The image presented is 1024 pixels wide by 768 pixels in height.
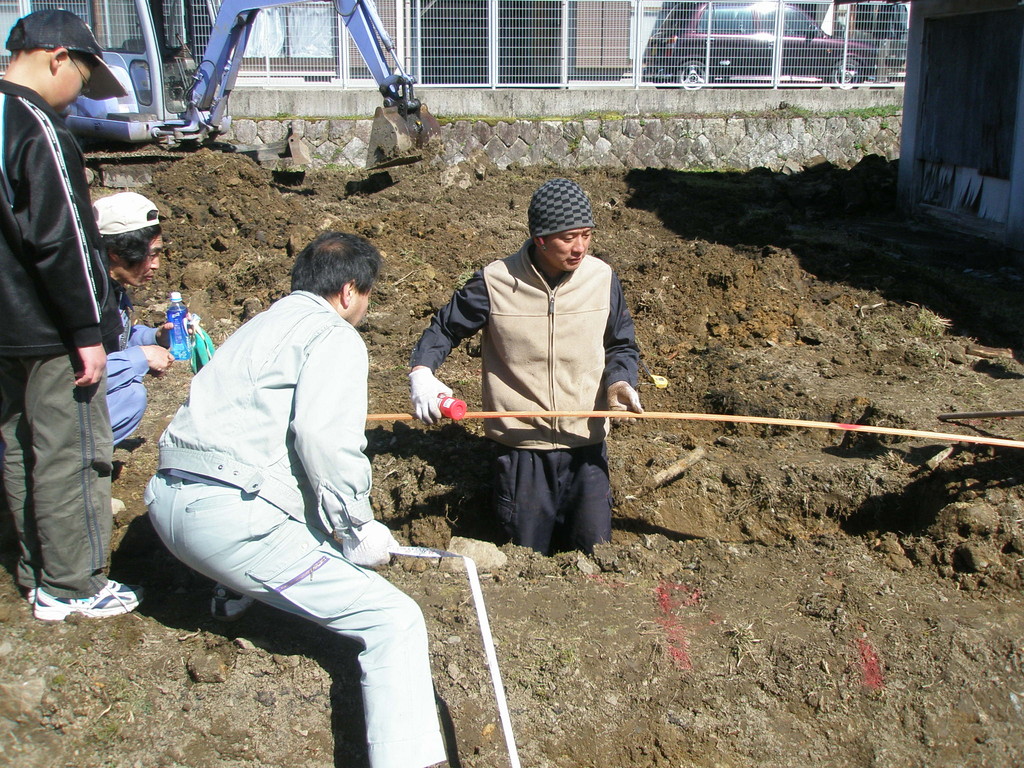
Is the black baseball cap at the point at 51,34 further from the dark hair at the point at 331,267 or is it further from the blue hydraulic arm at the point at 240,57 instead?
the blue hydraulic arm at the point at 240,57

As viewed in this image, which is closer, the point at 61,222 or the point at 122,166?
the point at 61,222

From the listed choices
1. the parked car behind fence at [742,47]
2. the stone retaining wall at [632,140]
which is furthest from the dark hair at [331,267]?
the parked car behind fence at [742,47]

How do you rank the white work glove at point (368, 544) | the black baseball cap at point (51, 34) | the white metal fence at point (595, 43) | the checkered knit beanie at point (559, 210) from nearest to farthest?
the white work glove at point (368, 544) < the black baseball cap at point (51, 34) < the checkered knit beanie at point (559, 210) < the white metal fence at point (595, 43)

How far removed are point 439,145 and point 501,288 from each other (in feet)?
30.9

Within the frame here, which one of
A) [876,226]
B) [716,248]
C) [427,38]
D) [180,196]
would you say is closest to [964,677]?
[716,248]

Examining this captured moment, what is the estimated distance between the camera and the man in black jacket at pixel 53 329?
104 inches

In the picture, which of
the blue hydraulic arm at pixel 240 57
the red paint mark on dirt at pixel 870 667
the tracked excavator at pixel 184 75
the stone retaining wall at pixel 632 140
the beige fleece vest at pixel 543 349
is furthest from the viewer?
the stone retaining wall at pixel 632 140

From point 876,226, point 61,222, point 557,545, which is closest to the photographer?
point 61,222

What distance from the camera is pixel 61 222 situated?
267 cm

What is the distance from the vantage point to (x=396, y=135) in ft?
38.9

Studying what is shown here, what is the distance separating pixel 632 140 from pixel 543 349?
1262 cm

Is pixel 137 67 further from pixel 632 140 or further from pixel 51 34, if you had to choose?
pixel 51 34

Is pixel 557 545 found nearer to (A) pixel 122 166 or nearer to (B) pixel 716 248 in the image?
(B) pixel 716 248

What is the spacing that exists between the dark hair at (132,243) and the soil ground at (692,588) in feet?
3.81
